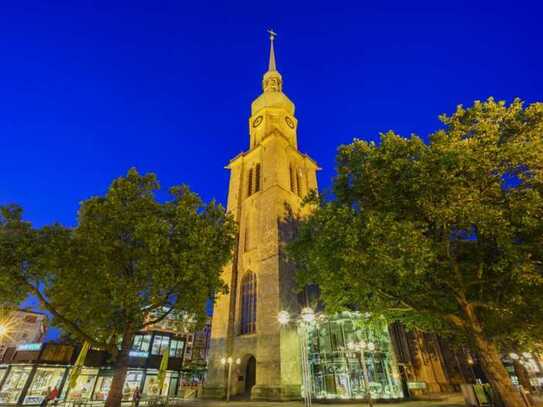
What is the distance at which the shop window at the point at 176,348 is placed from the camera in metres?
31.0

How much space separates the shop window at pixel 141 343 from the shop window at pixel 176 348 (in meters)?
2.84

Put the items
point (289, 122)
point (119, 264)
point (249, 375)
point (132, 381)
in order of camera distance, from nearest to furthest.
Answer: point (119, 264), point (249, 375), point (132, 381), point (289, 122)

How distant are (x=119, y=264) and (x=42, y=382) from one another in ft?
48.4

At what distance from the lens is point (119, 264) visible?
15367 millimetres

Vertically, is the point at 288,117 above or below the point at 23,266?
above

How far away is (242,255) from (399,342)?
19576 mm

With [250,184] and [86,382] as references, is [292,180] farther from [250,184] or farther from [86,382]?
[86,382]

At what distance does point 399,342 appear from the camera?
101 feet

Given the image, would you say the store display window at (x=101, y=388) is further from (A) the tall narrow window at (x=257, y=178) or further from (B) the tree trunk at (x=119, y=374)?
(A) the tall narrow window at (x=257, y=178)

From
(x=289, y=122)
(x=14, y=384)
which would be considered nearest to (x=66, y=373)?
(x=14, y=384)

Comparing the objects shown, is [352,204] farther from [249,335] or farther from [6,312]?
[6,312]

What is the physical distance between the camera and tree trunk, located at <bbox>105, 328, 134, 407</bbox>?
1324 centimetres

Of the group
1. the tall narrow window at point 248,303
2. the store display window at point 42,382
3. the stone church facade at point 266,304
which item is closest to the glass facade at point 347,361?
the stone church facade at point 266,304

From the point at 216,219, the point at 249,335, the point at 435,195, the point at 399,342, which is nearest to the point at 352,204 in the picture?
the point at 435,195
